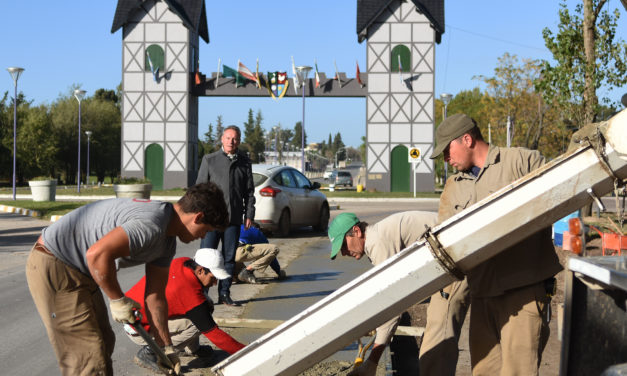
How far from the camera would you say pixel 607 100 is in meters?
16.5

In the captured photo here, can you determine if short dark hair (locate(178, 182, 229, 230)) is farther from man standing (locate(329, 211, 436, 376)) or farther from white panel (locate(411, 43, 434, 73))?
white panel (locate(411, 43, 434, 73))

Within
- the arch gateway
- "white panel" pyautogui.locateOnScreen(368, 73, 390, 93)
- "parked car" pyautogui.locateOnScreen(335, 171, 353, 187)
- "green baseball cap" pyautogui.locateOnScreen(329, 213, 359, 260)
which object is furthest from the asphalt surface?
"parked car" pyautogui.locateOnScreen(335, 171, 353, 187)

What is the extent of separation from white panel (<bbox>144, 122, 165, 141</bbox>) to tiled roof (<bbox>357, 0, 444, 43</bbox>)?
14.4 m

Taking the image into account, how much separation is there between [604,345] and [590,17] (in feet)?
45.9

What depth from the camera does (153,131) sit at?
149 ft

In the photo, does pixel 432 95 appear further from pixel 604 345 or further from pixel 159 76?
pixel 604 345

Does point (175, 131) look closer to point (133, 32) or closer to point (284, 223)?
point (133, 32)

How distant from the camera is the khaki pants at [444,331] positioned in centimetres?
413

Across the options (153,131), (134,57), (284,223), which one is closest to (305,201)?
(284,223)

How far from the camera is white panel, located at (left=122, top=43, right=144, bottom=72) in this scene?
45.1m

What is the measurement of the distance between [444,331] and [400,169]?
133 ft

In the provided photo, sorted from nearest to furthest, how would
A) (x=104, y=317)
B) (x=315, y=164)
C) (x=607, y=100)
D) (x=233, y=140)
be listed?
(x=104, y=317) < (x=233, y=140) < (x=607, y=100) < (x=315, y=164)

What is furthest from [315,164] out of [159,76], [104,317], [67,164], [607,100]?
[104,317]

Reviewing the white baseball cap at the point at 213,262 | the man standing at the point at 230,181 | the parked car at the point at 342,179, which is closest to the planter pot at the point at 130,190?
the man standing at the point at 230,181
